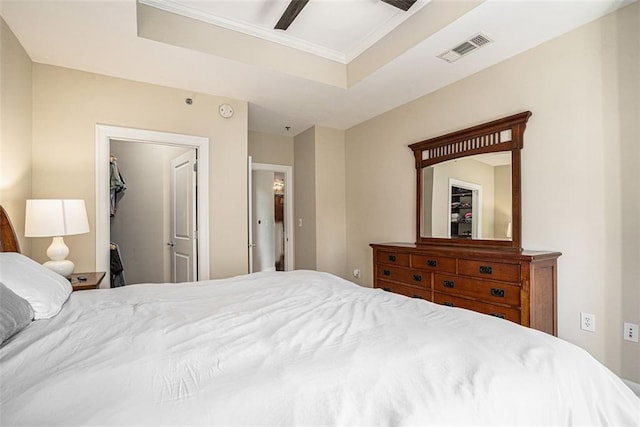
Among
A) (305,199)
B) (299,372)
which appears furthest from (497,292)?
(305,199)

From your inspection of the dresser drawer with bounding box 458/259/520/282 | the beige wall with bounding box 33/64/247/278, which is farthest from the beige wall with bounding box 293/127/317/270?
the dresser drawer with bounding box 458/259/520/282

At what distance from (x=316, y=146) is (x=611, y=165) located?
3276mm

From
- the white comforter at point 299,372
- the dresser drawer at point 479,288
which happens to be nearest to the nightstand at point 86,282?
the white comforter at point 299,372

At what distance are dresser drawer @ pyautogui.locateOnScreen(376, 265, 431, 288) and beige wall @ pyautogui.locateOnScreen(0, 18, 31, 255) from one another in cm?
→ 320

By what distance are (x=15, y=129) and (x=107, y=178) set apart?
0.73 metres

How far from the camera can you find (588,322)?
228 centimetres

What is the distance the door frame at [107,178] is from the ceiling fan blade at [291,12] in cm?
149

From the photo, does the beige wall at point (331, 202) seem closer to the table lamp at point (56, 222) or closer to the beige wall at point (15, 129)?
the table lamp at point (56, 222)

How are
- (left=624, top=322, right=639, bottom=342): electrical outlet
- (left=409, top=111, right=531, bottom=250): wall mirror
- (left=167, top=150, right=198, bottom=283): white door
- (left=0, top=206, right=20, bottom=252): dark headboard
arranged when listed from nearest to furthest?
(left=0, top=206, right=20, bottom=252): dark headboard
(left=624, top=322, right=639, bottom=342): electrical outlet
(left=409, top=111, right=531, bottom=250): wall mirror
(left=167, top=150, right=198, bottom=283): white door

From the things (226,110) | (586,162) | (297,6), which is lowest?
(586,162)

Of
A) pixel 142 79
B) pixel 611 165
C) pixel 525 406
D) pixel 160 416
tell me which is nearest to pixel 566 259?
pixel 611 165

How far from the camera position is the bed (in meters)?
0.69

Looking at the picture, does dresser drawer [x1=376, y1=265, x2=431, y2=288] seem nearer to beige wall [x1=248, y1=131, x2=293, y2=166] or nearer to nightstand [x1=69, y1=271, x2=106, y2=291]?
beige wall [x1=248, y1=131, x2=293, y2=166]

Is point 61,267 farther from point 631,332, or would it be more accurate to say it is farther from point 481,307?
point 631,332
